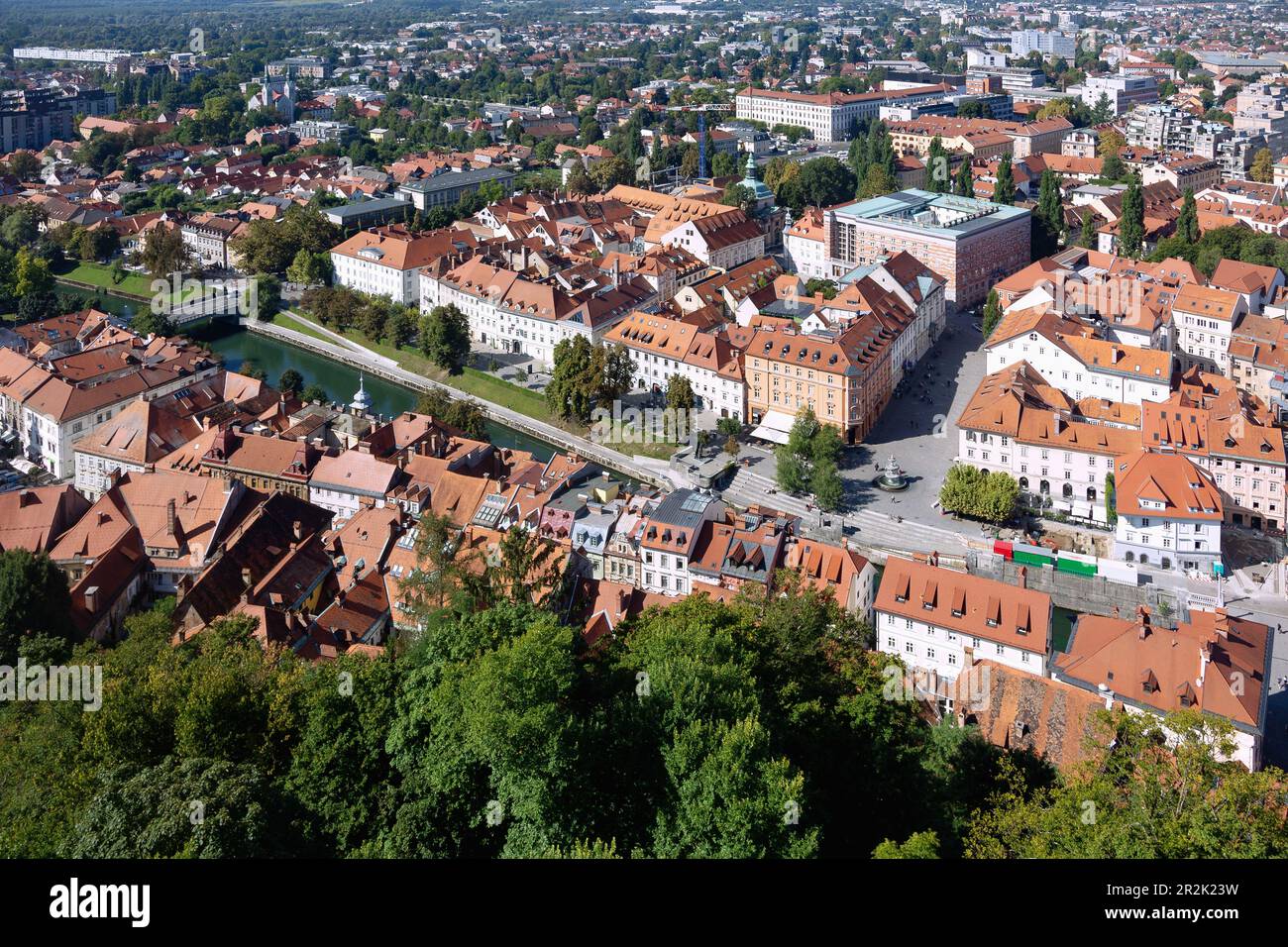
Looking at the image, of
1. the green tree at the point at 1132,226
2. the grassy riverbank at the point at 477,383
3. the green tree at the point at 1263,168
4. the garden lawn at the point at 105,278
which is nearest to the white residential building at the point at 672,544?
the grassy riverbank at the point at 477,383

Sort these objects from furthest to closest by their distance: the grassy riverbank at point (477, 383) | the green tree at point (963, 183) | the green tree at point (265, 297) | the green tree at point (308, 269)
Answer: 1. the green tree at point (963, 183)
2. the green tree at point (308, 269)
3. the green tree at point (265, 297)
4. the grassy riverbank at point (477, 383)

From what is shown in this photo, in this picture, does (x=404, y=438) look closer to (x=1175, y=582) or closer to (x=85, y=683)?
(x=85, y=683)

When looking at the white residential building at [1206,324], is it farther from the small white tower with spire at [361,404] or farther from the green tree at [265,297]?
the green tree at [265,297]

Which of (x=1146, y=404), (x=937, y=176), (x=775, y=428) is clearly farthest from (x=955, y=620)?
(x=937, y=176)

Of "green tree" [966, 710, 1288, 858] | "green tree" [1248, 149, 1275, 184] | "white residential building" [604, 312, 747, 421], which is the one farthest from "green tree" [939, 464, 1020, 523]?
"green tree" [1248, 149, 1275, 184]

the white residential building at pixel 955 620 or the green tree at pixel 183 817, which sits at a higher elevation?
the green tree at pixel 183 817

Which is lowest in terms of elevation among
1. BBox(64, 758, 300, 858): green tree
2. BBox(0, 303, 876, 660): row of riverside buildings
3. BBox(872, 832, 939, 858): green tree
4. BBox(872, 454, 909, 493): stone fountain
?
BBox(872, 454, 909, 493): stone fountain

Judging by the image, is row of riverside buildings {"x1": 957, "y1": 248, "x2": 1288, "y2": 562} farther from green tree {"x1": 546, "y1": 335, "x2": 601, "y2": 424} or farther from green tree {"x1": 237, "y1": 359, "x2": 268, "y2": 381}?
green tree {"x1": 237, "y1": 359, "x2": 268, "y2": 381}
